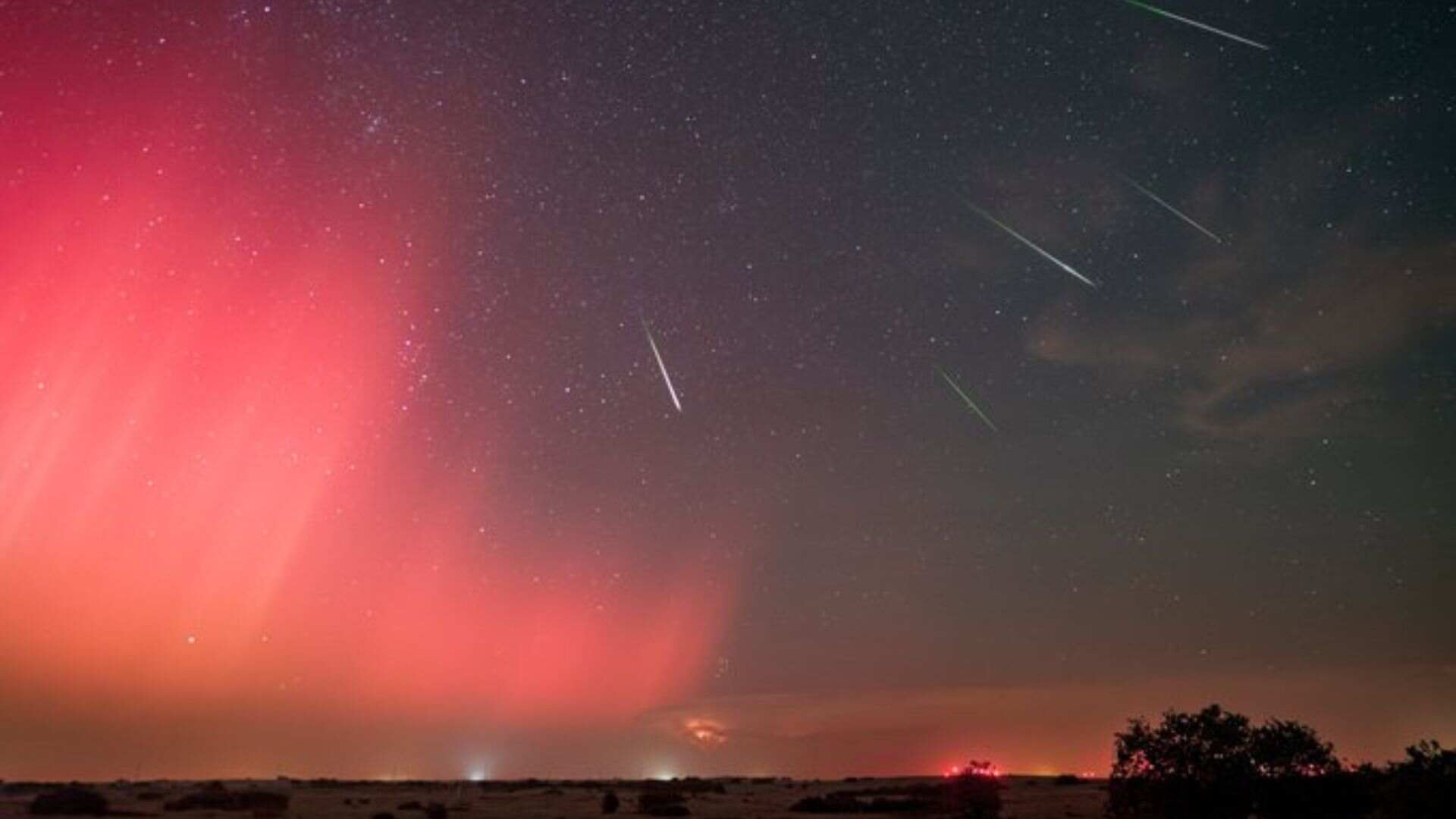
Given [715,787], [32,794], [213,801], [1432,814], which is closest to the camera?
[1432,814]

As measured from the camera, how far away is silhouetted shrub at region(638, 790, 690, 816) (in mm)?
60844

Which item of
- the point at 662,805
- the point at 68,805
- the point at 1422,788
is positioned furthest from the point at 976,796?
the point at 68,805

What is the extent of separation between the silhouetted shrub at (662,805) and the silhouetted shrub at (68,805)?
30.4m

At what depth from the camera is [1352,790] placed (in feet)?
110

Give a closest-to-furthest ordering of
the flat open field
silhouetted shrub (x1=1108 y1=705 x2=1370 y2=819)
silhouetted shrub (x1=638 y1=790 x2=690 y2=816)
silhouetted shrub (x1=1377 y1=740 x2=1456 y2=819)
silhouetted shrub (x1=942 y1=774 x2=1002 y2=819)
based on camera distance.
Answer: silhouetted shrub (x1=1377 y1=740 x2=1456 y2=819) → silhouetted shrub (x1=1108 y1=705 x2=1370 y2=819) → silhouetted shrub (x1=942 y1=774 x2=1002 y2=819) → the flat open field → silhouetted shrub (x1=638 y1=790 x2=690 y2=816)

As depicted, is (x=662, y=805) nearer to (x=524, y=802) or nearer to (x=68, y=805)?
(x=524, y=802)

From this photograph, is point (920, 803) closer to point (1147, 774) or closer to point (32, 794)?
point (1147, 774)

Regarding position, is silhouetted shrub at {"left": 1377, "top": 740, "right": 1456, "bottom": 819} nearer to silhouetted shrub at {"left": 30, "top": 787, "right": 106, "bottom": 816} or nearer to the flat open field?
the flat open field

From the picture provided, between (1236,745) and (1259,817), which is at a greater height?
(1236,745)

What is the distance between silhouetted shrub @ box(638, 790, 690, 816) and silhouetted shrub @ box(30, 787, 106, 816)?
30353 millimetres

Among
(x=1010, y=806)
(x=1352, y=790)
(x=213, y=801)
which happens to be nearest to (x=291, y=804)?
(x=213, y=801)

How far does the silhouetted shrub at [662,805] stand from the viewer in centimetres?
6084

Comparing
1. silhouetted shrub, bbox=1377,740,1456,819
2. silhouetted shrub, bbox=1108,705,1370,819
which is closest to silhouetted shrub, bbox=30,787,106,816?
silhouetted shrub, bbox=1108,705,1370,819

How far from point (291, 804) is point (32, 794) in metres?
28.2
